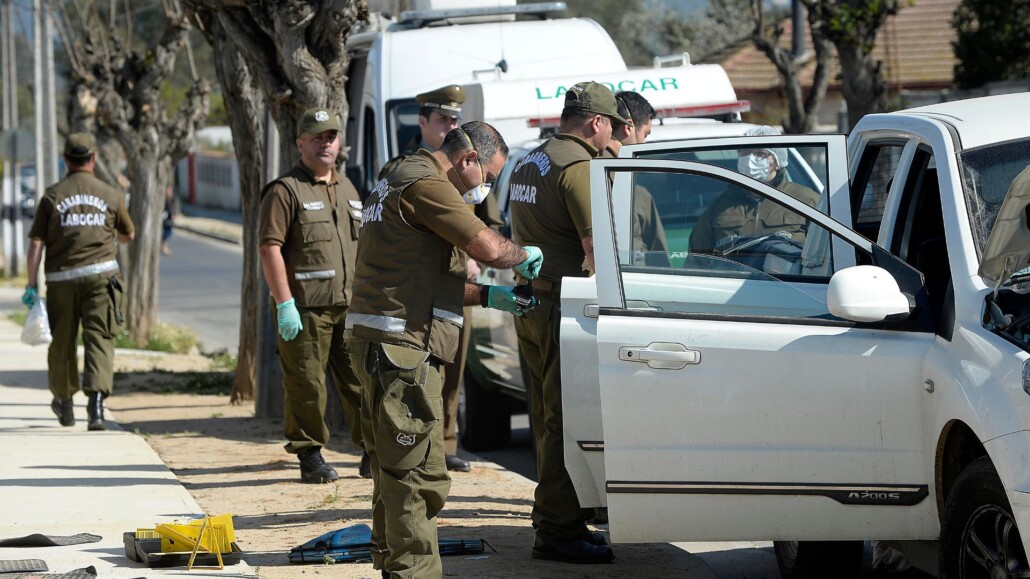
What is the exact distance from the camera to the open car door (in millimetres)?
4656

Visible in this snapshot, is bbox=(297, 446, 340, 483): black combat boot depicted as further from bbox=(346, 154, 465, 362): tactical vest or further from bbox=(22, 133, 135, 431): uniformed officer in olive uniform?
bbox=(346, 154, 465, 362): tactical vest

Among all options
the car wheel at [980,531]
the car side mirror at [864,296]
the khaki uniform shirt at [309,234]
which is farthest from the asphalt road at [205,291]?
the car wheel at [980,531]

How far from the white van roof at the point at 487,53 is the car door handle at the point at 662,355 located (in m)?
6.91

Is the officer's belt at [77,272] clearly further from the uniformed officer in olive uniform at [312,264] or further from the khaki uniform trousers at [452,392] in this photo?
the khaki uniform trousers at [452,392]

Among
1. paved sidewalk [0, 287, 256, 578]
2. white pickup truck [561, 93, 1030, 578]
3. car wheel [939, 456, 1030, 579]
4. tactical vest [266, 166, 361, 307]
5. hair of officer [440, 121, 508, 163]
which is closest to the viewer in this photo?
car wheel [939, 456, 1030, 579]

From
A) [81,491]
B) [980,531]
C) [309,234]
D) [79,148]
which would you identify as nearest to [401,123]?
[79,148]

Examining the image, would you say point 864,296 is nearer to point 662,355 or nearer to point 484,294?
point 662,355

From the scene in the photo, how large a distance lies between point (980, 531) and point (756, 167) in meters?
1.97

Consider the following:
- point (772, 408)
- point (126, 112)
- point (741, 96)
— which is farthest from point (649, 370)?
point (741, 96)

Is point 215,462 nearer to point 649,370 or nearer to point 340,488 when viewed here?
point 340,488

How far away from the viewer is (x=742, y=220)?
17.5ft

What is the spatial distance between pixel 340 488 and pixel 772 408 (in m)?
3.63

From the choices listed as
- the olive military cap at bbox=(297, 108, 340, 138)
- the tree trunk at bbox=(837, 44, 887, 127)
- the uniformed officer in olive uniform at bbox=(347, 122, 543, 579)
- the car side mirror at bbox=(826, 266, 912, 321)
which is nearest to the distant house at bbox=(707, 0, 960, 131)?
the tree trunk at bbox=(837, 44, 887, 127)

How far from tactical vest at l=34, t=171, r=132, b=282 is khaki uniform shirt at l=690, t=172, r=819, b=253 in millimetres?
5312
